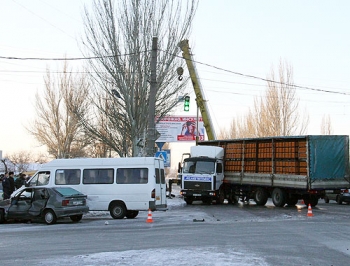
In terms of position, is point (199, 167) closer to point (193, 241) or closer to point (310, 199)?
point (310, 199)

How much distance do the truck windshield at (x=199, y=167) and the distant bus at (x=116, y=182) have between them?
8.51 metres

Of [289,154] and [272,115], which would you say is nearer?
[289,154]

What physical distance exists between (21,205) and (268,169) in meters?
13.4

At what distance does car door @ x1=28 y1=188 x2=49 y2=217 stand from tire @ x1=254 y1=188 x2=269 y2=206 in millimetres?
13268

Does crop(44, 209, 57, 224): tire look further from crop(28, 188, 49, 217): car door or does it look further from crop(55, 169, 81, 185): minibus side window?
crop(55, 169, 81, 185): minibus side window

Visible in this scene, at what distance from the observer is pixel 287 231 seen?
52.1 feet

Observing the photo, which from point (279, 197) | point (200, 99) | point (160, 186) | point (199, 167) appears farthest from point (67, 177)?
point (200, 99)

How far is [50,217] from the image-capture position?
2034 centimetres

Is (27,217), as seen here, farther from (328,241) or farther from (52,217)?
(328,241)

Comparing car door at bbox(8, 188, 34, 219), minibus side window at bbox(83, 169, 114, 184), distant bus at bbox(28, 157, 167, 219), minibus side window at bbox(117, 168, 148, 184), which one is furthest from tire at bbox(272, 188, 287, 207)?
car door at bbox(8, 188, 34, 219)

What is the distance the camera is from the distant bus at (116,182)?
21906 millimetres

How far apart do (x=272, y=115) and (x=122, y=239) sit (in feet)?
138

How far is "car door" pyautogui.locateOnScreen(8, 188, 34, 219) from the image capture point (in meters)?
20.8

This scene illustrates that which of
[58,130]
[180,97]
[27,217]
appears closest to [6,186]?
[27,217]
